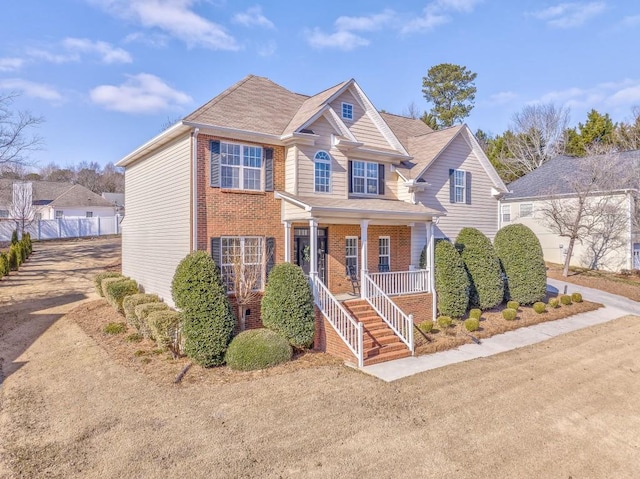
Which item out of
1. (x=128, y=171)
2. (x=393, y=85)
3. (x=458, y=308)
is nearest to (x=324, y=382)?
(x=458, y=308)

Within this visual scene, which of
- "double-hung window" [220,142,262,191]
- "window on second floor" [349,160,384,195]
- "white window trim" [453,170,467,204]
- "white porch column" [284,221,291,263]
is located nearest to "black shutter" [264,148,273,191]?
"double-hung window" [220,142,262,191]

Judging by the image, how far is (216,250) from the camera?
12609mm

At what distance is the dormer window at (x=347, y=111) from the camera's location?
51.3 feet

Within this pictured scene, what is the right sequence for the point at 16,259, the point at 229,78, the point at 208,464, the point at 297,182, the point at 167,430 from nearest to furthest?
the point at 208,464 < the point at 167,430 < the point at 297,182 < the point at 229,78 < the point at 16,259

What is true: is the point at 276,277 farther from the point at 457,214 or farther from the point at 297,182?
the point at 457,214

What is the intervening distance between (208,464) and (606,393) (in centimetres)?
869

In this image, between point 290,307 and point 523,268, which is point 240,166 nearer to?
point 290,307

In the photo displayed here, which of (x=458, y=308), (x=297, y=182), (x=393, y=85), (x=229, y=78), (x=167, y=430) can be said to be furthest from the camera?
(x=393, y=85)

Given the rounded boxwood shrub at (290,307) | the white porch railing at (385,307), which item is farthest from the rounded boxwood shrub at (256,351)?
the white porch railing at (385,307)

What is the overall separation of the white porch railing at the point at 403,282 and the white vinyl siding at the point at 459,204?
3509 mm

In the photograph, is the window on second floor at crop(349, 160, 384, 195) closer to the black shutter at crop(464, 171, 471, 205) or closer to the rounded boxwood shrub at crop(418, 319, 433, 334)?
the black shutter at crop(464, 171, 471, 205)

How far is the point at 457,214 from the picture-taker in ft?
61.1

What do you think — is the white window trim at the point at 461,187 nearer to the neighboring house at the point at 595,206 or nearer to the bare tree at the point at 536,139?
the neighboring house at the point at 595,206

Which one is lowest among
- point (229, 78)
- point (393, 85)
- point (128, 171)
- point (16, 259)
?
point (16, 259)
